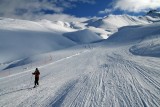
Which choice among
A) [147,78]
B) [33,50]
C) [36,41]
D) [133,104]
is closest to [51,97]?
[133,104]

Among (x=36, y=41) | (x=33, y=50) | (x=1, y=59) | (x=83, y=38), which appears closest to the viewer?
(x=1, y=59)

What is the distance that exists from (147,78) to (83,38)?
6902 inches

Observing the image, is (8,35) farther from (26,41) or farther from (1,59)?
(1,59)

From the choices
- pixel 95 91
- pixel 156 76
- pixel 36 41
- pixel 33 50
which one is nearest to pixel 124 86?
pixel 95 91

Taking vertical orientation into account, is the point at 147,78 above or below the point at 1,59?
above

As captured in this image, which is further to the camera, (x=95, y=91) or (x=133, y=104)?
(x=95, y=91)

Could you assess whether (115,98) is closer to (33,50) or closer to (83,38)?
(33,50)

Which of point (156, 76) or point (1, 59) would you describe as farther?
point (1, 59)

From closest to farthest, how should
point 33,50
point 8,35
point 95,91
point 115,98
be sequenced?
point 115,98, point 95,91, point 33,50, point 8,35

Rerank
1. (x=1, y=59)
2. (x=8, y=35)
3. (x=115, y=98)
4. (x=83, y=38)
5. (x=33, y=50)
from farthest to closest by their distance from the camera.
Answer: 1. (x=83, y=38)
2. (x=8, y=35)
3. (x=33, y=50)
4. (x=1, y=59)
5. (x=115, y=98)

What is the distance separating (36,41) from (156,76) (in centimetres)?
14522

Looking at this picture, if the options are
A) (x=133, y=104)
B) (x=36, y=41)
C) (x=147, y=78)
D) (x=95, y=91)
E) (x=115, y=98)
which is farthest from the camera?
(x=36, y=41)

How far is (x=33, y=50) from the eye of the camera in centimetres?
13350

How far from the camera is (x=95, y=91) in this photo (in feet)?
47.8
